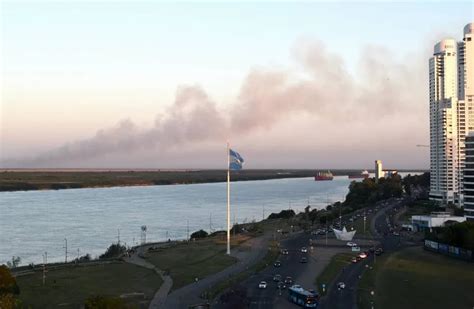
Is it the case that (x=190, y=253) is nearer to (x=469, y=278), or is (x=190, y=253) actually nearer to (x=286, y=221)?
(x=469, y=278)

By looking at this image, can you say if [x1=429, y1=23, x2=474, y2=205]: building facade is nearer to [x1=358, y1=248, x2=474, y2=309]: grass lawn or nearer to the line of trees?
the line of trees

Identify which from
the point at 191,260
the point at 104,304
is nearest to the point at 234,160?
the point at 191,260

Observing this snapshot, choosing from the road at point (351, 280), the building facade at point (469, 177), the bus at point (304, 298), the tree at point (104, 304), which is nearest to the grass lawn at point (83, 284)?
the bus at point (304, 298)

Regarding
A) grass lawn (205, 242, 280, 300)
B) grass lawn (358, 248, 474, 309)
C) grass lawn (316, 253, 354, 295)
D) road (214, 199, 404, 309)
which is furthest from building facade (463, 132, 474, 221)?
grass lawn (205, 242, 280, 300)

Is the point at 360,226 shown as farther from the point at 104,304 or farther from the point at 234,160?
the point at 104,304

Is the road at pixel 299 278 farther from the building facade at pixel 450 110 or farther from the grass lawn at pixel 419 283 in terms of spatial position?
the building facade at pixel 450 110

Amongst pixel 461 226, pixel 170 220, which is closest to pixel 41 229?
pixel 170 220

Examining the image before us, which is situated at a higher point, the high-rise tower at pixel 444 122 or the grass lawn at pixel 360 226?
the high-rise tower at pixel 444 122
